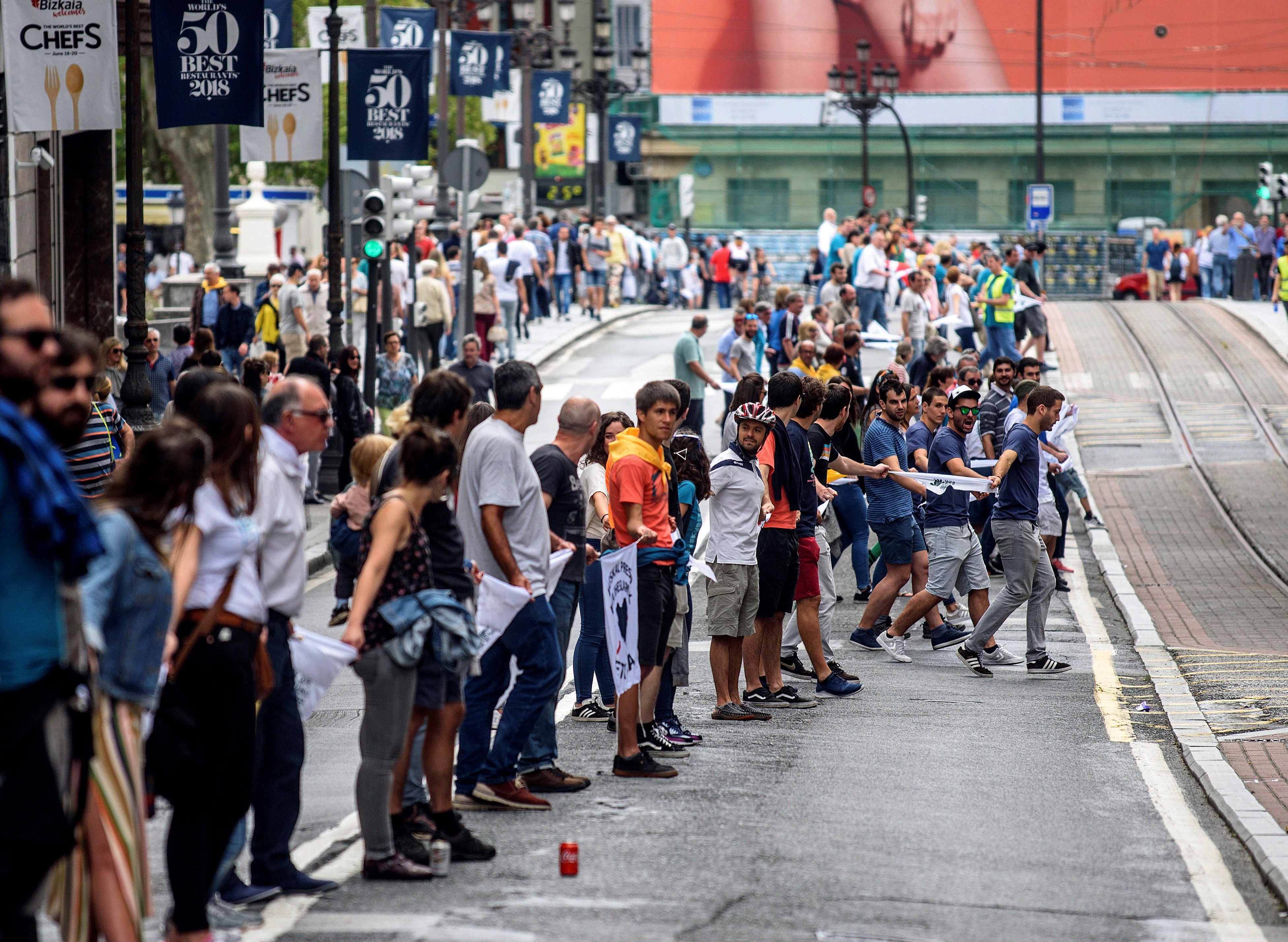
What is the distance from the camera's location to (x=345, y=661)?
6188mm

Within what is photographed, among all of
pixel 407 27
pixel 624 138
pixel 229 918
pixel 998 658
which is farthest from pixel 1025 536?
pixel 624 138

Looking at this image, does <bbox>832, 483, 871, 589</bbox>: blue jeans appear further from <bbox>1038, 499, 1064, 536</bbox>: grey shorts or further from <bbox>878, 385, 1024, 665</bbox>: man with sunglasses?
<bbox>1038, 499, 1064, 536</bbox>: grey shorts

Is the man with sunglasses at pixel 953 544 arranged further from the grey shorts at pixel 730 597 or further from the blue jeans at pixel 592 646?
the blue jeans at pixel 592 646

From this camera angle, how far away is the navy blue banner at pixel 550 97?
38.7 m

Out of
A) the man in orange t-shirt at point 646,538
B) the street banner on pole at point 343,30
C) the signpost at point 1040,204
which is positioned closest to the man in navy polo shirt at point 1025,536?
the man in orange t-shirt at point 646,538

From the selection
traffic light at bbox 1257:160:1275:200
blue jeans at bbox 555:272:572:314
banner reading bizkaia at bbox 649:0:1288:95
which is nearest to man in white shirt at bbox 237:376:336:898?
blue jeans at bbox 555:272:572:314

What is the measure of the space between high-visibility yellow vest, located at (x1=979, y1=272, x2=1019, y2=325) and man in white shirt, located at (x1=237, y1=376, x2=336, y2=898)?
68.0 ft

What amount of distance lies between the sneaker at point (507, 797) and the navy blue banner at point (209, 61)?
10489 mm

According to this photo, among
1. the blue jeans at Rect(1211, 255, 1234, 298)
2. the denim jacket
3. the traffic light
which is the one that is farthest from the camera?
the traffic light

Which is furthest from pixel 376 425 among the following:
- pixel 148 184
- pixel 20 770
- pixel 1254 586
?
pixel 148 184

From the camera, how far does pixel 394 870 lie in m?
6.30

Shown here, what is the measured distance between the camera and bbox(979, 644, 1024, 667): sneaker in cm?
1175

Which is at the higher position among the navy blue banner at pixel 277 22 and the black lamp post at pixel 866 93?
the black lamp post at pixel 866 93

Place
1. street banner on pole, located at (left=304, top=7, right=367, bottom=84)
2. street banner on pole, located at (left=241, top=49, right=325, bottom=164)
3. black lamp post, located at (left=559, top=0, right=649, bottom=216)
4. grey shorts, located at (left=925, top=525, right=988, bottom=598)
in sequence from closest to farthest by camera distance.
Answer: grey shorts, located at (left=925, top=525, right=988, bottom=598) → street banner on pole, located at (left=241, top=49, right=325, bottom=164) → street banner on pole, located at (left=304, top=7, right=367, bottom=84) → black lamp post, located at (left=559, top=0, right=649, bottom=216)
